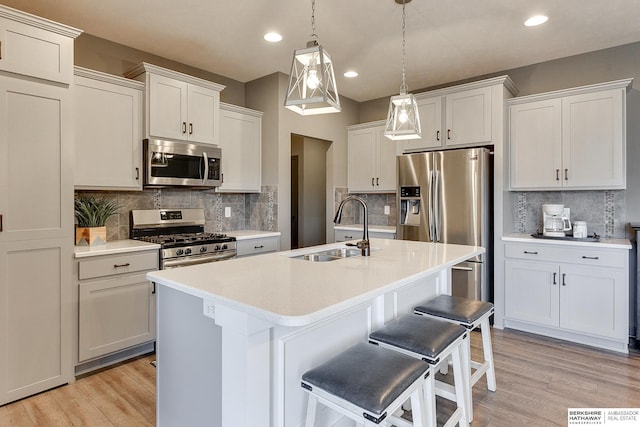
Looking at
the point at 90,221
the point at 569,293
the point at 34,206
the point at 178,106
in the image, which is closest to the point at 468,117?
the point at 569,293

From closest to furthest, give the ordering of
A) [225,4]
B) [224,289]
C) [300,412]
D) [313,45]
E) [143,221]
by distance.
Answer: [224,289] → [300,412] → [313,45] → [225,4] → [143,221]

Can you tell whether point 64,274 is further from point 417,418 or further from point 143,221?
point 417,418

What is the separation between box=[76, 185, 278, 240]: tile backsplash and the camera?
10.9ft

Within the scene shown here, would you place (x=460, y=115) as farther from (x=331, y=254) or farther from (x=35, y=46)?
(x=35, y=46)

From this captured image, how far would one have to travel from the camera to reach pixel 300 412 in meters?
1.55

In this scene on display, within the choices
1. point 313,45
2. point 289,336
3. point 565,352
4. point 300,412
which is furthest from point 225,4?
point 565,352

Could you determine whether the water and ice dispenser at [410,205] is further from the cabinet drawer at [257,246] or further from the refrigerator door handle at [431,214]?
the cabinet drawer at [257,246]

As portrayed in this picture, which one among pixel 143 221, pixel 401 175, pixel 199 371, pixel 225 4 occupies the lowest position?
pixel 199 371

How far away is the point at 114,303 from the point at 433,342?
7.82 ft

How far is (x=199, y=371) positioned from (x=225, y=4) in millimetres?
2530

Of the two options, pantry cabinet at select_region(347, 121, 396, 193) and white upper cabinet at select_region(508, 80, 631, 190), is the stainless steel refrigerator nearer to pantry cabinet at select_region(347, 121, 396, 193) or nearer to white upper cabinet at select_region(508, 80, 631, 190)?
white upper cabinet at select_region(508, 80, 631, 190)

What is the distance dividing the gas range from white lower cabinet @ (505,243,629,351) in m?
2.84

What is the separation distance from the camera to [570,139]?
3.41 metres

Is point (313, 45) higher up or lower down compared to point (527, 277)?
higher up
